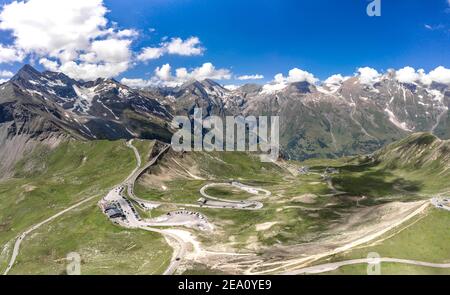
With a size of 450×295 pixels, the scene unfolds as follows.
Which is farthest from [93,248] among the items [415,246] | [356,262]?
[415,246]

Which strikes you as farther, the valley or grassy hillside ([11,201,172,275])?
grassy hillside ([11,201,172,275])

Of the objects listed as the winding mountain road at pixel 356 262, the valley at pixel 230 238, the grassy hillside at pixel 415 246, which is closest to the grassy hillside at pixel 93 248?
the valley at pixel 230 238

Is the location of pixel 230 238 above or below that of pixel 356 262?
below

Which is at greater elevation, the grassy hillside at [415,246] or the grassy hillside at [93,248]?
the grassy hillside at [415,246]

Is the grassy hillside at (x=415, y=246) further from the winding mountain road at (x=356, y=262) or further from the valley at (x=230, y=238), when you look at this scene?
the winding mountain road at (x=356, y=262)

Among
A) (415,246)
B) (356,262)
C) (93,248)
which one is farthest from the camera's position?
(93,248)

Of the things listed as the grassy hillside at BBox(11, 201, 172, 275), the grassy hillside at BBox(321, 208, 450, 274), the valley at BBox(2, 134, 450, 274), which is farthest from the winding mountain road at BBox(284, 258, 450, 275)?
the grassy hillside at BBox(11, 201, 172, 275)

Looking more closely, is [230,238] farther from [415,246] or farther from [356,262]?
[415,246]

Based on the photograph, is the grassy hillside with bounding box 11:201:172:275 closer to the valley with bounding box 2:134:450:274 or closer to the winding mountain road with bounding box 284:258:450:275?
the valley with bounding box 2:134:450:274

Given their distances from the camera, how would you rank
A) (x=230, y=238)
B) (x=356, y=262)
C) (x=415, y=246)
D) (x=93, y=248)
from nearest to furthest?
(x=356, y=262) < (x=415, y=246) < (x=93, y=248) < (x=230, y=238)

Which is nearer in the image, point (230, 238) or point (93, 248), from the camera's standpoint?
point (93, 248)
